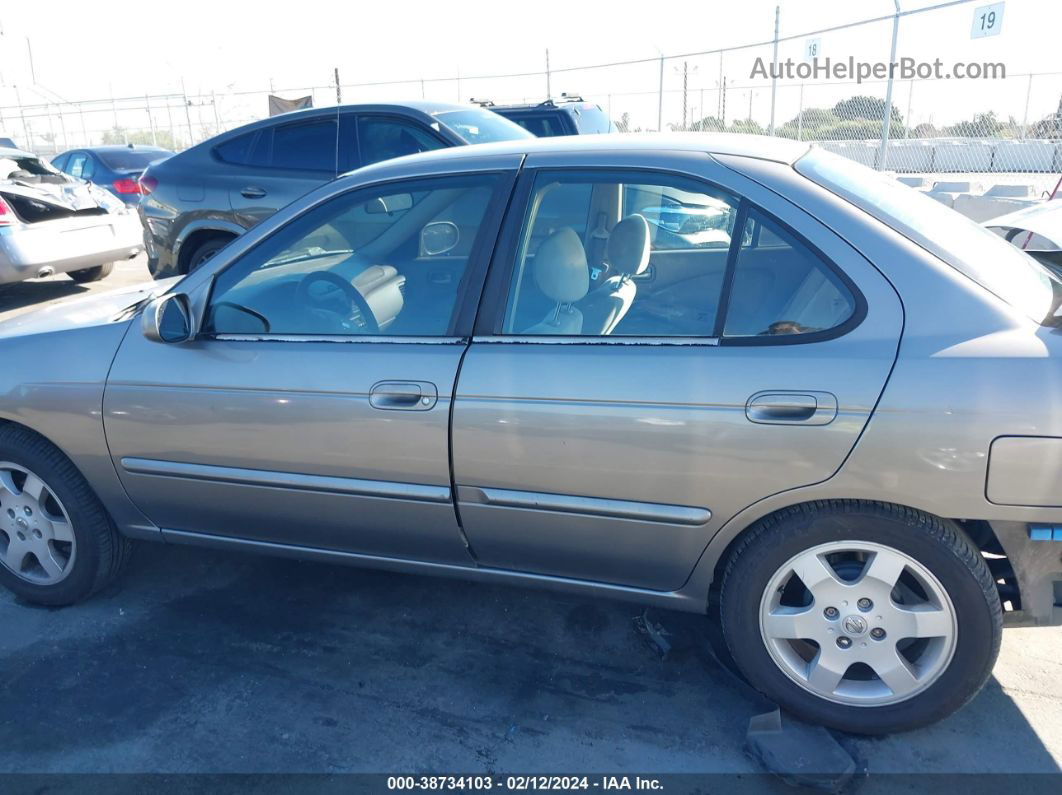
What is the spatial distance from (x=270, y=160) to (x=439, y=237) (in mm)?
4277

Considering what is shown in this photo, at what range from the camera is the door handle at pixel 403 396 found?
2574 mm

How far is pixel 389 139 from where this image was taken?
6.39m

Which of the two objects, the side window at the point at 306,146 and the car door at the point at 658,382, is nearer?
the car door at the point at 658,382

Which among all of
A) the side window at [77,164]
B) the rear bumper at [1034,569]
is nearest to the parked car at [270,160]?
the rear bumper at [1034,569]

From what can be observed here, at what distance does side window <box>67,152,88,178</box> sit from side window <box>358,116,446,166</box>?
9473 mm

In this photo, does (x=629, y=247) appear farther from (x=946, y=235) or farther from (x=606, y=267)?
(x=946, y=235)

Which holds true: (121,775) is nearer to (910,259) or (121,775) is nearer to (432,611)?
(432,611)

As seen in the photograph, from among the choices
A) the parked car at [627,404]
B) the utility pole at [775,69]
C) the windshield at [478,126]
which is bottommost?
the parked car at [627,404]

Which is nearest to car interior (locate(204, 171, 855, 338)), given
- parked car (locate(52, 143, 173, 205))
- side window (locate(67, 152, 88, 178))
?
parked car (locate(52, 143, 173, 205))

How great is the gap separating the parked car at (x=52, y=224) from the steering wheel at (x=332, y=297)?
6279 millimetres

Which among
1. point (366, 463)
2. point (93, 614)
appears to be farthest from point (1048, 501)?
point (93, 614)

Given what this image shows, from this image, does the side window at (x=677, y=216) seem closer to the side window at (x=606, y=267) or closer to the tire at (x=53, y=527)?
the side window at (x=606, y=267)

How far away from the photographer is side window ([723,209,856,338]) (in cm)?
233

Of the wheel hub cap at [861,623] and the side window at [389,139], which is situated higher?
the side window at [389,139]
